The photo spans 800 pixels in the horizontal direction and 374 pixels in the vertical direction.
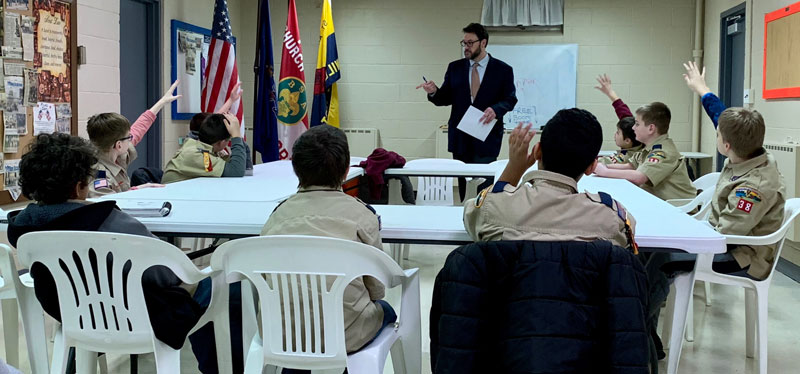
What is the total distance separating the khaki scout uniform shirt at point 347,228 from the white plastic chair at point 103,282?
9.9 inches

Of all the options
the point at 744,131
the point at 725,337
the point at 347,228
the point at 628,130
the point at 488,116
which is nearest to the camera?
the point at 347,228

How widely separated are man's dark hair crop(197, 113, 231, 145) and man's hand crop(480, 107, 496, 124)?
1.70m

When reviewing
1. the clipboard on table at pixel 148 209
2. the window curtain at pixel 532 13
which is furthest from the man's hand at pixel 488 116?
the window curtain at pixel 532 13

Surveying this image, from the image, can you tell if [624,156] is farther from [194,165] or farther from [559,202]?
[559,202]

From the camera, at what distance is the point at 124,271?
196 centimetres

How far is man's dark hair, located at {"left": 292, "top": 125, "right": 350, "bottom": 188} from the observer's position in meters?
1.99

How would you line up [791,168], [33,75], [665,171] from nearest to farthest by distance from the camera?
[665,171] < [33,75] < [791,168]

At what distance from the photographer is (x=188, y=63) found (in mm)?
6512

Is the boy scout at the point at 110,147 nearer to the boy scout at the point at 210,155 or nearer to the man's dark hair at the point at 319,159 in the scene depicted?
the boy scout at the point at 210,155

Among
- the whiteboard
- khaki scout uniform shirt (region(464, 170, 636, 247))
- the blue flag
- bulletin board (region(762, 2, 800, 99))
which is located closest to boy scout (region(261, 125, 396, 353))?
khaki scout uniform shirt (region(464, 170, 636, 247))

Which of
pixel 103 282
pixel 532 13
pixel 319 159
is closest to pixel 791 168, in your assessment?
pixel 532 13

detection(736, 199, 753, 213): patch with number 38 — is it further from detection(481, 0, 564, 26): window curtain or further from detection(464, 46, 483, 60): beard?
detection(481, 0, 564, 26): window curtain

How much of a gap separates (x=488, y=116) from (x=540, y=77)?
9.67 ft

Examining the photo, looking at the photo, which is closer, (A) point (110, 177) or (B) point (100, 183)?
(B) point (100, 183)
